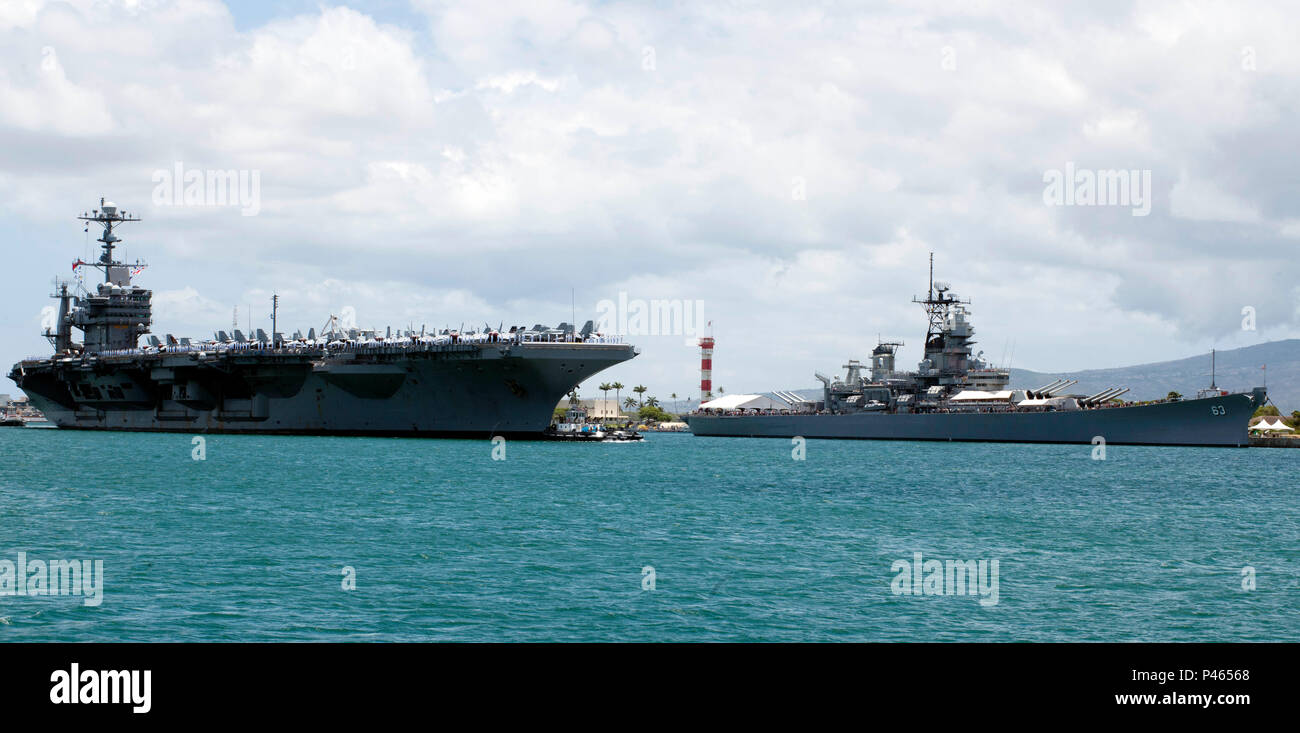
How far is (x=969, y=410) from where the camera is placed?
8856 centimetres

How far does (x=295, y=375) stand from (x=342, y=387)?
4.27m

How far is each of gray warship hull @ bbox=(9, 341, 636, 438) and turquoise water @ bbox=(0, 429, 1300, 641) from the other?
43.6ft

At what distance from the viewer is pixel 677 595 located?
18297 millimetres

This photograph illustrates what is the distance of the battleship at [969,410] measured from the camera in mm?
80250

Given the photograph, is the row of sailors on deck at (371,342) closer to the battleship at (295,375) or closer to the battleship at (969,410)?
the battleship at (295,375)

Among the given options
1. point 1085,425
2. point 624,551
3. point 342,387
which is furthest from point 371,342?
point 1085,425

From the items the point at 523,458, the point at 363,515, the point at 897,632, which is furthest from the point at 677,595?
the point at 523,458

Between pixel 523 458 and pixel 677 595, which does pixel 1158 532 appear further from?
pixel 523 458

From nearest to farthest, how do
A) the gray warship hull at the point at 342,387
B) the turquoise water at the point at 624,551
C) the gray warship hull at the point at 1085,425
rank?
1. the turquoise water at the point at 624,551
2. the gray warship hull at the point at 342,387
3. the gray warship hull at the point at 1085,425

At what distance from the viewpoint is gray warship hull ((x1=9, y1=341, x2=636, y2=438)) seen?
6200 cm

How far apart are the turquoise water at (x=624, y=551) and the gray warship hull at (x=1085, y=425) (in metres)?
32.7

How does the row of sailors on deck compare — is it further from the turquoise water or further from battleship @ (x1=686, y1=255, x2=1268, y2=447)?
battleship @ (x1=686, y1=255, x2=1268, y2=447)

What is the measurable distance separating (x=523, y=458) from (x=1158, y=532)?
32.9 meters

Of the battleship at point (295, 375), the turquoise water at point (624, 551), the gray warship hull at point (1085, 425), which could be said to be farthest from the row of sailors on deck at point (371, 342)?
the gray warship hull at point (1085, 425)
